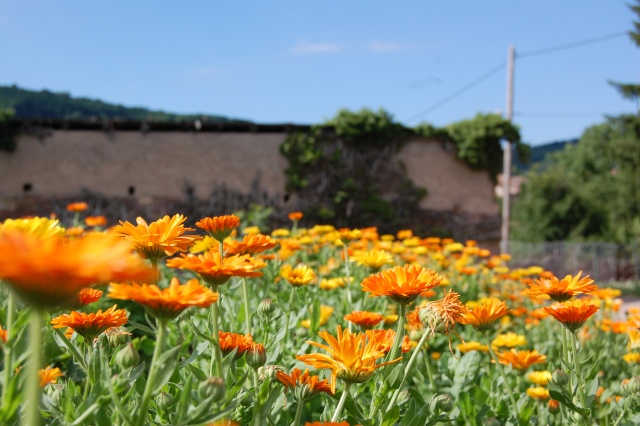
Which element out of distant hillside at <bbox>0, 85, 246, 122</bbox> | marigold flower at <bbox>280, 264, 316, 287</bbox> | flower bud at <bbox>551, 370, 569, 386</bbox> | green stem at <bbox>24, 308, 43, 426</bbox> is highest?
distant hillside at <bbox>0, 85, 246, 122</bbox>

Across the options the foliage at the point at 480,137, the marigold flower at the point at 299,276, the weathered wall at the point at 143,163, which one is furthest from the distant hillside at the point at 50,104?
the marigold flower at the point at 299,276

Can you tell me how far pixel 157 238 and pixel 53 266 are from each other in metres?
0.55

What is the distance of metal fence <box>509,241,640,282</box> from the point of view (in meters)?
19.1

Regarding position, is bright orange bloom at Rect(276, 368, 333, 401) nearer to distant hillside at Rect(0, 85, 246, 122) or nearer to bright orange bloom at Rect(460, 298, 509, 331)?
bright orange bloom at Rect(460, 298, 509, 331)

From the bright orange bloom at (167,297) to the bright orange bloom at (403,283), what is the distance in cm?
43

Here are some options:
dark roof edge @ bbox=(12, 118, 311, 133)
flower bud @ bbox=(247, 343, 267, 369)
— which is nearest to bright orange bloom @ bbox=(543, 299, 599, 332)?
flower bud @ bbox=(247, 343, 267, 369)

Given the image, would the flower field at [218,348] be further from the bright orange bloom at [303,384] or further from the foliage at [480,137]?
the foliage at [480,137]

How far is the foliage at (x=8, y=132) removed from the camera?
11.5m

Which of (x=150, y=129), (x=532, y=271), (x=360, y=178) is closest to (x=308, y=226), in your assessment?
(x=360, y=178)

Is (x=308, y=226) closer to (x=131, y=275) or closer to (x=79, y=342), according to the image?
(x=79, y=342)

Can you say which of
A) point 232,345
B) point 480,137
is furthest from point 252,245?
point 480,137

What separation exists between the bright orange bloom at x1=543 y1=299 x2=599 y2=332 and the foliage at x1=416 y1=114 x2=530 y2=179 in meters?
11.6

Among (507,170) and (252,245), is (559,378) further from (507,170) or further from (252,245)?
(507,170)

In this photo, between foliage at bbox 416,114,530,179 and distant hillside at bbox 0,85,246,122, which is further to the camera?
distant hillside at bbox 0,85,246,122
